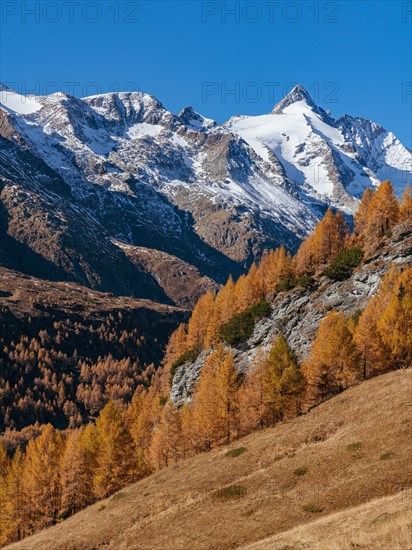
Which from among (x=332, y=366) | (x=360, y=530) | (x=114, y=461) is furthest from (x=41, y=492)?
(x=360, y=530)

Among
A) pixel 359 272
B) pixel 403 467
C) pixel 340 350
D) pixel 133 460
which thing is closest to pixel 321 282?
pixel 359 272

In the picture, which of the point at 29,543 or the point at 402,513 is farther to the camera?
the point at 29,543

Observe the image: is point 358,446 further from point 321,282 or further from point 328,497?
point 321,282

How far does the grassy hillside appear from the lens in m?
35.2

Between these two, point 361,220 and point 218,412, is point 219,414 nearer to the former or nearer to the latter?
point 218,412

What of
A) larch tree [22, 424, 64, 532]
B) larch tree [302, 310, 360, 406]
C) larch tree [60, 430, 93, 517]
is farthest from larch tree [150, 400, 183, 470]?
larch tree [302, 310, 360, 406]

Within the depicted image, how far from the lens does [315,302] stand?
303ft

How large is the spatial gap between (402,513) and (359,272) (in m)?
66.7

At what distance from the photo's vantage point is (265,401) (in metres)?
67.9

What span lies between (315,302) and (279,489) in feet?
177

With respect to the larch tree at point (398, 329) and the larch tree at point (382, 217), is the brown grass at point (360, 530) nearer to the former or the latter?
the larch tree at point (398, 329)

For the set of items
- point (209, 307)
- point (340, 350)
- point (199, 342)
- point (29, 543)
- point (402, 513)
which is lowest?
point (29, 543)

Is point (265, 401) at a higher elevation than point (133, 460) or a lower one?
higher

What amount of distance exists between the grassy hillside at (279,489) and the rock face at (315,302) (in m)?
26.1
